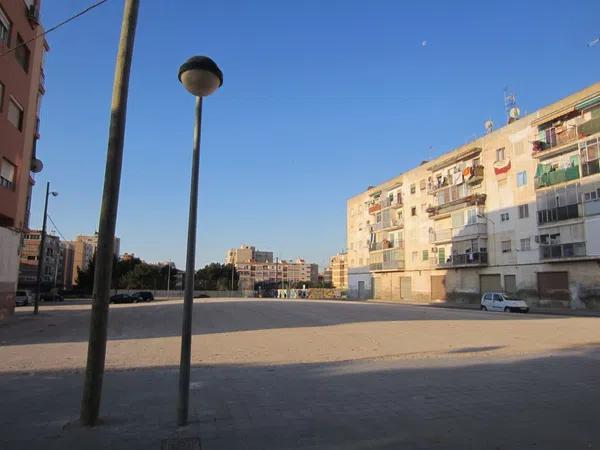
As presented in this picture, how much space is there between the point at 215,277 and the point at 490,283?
258 ft

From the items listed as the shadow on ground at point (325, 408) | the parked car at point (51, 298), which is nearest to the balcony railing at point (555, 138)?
the shadow on ground at point (325, 408)

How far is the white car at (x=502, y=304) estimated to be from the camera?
117 ft

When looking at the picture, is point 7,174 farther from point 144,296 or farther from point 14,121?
point 144,296

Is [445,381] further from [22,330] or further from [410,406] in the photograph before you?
[22,330]

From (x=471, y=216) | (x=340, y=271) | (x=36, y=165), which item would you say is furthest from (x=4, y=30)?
(x=340, y=271)

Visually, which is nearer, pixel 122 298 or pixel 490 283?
pixel 490 283

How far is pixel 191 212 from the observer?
222 inches

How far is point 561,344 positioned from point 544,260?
31.1m

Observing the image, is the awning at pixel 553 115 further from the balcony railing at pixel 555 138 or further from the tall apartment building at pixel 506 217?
the balcony railing at pixel 555 138

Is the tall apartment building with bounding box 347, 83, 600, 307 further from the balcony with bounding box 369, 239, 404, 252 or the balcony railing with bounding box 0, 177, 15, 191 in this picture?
the balcony railing with bounding box 0, 177, 15, 191

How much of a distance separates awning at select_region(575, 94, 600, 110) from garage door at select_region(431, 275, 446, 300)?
2420 centimetres

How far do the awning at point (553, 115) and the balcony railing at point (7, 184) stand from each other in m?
40.4

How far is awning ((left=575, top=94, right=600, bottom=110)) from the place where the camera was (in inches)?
1469

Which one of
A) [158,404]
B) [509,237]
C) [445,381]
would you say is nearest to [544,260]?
[509,237]
